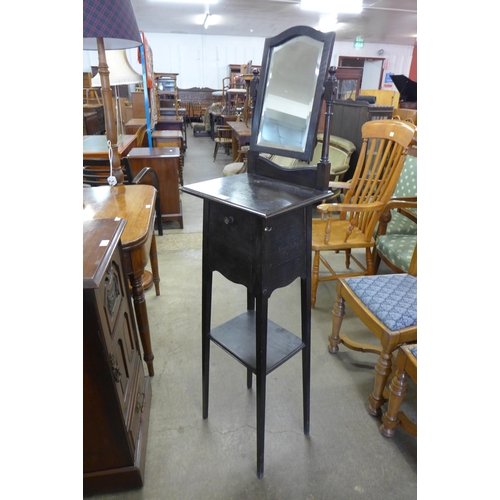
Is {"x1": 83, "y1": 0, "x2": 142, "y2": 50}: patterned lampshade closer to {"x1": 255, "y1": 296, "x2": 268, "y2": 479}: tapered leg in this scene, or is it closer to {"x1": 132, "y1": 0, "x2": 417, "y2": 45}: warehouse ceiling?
{"x1": 255, "y1": 296, "x2": 268, "y2": 479}: tapered leg

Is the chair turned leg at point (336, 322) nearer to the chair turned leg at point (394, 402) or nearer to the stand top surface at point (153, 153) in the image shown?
the chair turned leg at point (394, 402)

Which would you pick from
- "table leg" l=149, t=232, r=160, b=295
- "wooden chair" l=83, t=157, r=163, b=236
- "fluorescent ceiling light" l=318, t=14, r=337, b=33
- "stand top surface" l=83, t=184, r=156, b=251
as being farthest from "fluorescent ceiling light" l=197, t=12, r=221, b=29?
"stand top surface" l=83, t=184, r=156, b=251

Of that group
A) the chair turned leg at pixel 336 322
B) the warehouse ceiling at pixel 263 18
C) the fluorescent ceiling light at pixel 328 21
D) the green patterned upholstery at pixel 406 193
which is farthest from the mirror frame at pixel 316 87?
the fluorescent ceiling light at pixel 328 21

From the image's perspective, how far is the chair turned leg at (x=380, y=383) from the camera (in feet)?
4.52

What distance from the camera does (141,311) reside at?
59.6 inches

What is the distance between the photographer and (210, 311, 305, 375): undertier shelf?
119cm

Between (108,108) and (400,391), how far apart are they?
6.16ft

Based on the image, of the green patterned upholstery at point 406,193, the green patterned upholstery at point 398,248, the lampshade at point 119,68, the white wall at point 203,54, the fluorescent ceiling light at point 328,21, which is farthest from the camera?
the white wall at point 203,54

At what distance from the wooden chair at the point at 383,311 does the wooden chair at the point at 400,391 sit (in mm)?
70

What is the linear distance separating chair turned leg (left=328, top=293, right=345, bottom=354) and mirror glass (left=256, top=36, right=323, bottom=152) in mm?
920

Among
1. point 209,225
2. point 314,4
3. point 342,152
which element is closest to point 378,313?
point 209,225
